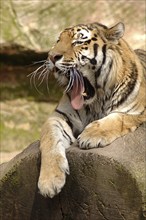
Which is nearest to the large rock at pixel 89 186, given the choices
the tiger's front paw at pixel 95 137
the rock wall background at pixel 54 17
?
the tiger's front paw at pixel 95 137

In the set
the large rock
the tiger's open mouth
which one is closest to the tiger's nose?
the tiger's open mouth

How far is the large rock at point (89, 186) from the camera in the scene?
3885 mm

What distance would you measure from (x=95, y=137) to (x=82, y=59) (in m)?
0.59

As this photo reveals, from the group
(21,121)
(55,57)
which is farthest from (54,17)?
(55,57)

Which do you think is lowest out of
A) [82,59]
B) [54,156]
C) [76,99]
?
[54,156]

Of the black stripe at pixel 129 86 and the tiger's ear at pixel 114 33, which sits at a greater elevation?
the tiger's ear at pixel 114 33

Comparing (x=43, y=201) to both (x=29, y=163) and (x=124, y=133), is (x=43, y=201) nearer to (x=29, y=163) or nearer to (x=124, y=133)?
(x=29, y=163)

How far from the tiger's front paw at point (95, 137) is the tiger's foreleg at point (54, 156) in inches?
5.5

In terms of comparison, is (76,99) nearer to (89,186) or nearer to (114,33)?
(114,33)

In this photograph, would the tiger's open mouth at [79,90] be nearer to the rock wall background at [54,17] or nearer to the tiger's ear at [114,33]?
the tiger's ear at [114,33]

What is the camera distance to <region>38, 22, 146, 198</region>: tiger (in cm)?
443

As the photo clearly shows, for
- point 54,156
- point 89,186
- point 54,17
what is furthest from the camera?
point 54,17

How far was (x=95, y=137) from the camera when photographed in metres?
4.23

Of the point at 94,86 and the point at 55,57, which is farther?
the point at 94,86
